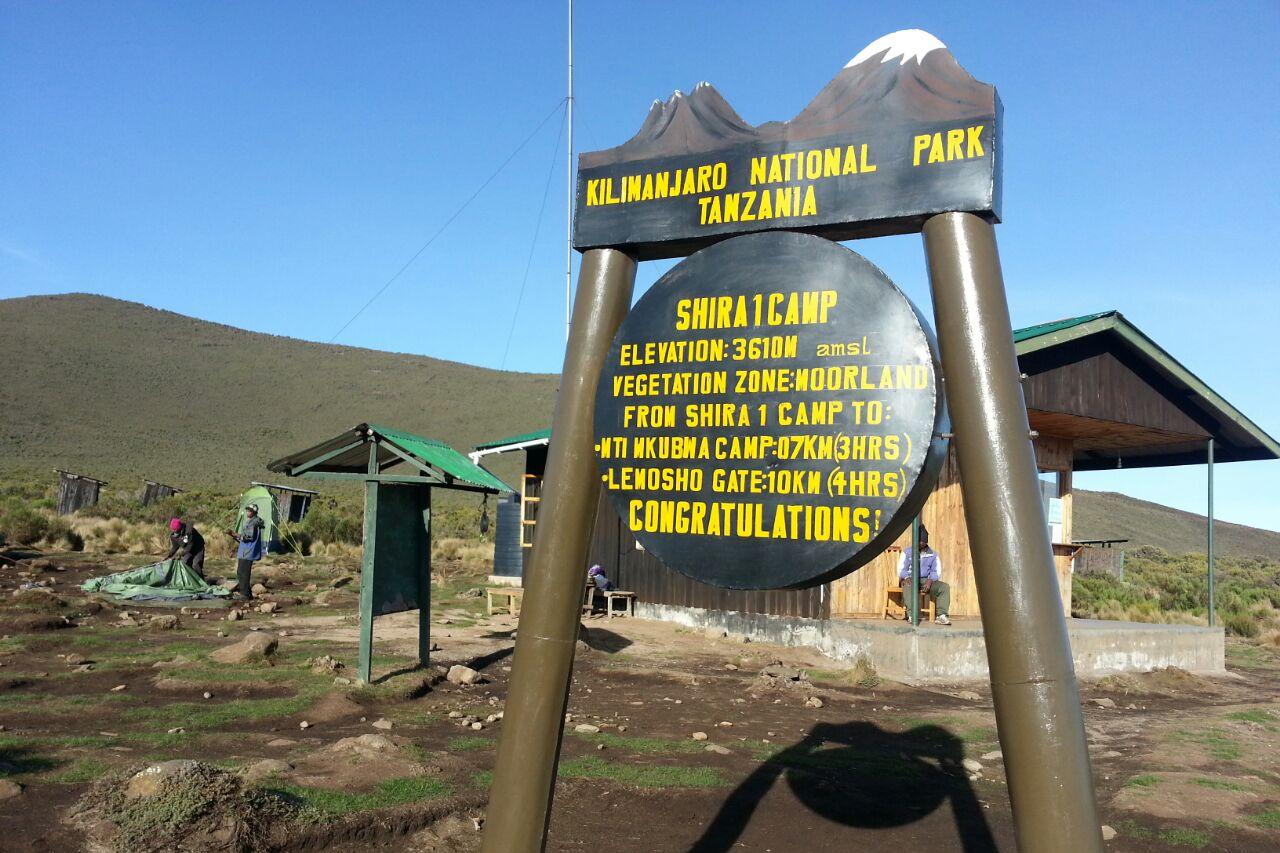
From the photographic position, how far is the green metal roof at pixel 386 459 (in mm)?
10469

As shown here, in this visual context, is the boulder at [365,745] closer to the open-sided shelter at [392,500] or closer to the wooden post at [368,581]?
the wooden post at [368,581]

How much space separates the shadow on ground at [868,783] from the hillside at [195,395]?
50.6 metres

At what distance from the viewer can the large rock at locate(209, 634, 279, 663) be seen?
10.6 m

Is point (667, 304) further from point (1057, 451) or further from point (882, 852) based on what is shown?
point (1057, 451)

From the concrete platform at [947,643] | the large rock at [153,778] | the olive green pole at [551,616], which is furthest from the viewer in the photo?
the concrete platform at [947,643]

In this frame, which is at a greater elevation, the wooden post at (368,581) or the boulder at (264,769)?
the wooden post at (368,581)

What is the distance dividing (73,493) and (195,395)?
148ft

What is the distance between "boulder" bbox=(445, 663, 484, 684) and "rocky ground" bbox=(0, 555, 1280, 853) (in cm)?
3

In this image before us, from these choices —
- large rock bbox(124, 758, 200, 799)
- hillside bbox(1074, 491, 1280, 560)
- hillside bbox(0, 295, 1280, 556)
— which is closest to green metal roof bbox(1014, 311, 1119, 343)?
large rock bbox(124, 758, 200, 799)

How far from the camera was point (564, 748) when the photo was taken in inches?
311

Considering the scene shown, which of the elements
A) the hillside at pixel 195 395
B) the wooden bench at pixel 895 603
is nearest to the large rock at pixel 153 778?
the wooden bench at pixel 895 603

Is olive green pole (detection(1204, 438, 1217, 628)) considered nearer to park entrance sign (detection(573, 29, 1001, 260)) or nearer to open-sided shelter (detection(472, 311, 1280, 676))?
open-sided shelter (detection(472, 311, 1280, 676))

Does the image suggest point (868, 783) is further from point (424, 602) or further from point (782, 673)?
Answer: point (424, 602)

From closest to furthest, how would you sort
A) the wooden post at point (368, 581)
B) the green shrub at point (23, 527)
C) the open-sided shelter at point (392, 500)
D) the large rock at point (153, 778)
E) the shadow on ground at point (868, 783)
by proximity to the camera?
the large rock at point (153, 778) < the shadow on ground at point (868, 783) < the wooden post at point (368, 581) < the open-sided shelter at point (392, 500) < the green shrub at point (23, 527)
